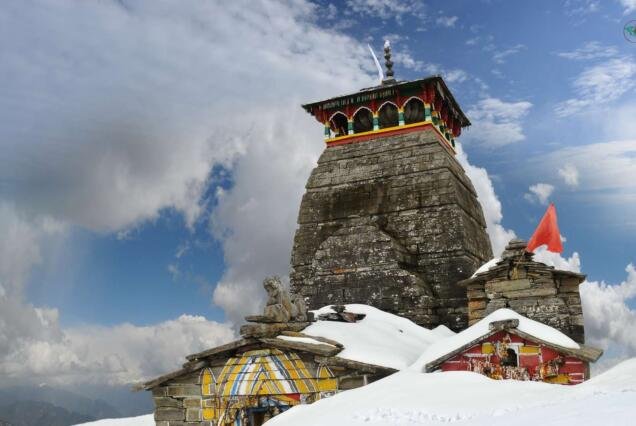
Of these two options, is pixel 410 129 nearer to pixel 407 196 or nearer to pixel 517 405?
pixel 407 196

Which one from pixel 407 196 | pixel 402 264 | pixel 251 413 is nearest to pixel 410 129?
pixel 407 196

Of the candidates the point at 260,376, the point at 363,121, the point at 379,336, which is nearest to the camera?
the point at 260,376

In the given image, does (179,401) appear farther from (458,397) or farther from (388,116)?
(388,116)

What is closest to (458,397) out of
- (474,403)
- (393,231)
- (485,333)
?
(474,403)

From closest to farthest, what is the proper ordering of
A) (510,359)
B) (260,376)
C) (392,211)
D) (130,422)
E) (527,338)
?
1. (527,338)
2. (510,359)
3. (260,376)
4. (130,422)
5. (392,211)

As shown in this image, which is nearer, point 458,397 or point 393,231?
point 458,397

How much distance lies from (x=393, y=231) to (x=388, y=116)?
239 inches

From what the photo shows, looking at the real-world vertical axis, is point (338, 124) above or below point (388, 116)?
above

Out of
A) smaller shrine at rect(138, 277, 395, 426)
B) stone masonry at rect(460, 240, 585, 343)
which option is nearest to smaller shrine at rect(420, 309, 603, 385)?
smaller shrine at rect(138, 277, 395, 426)

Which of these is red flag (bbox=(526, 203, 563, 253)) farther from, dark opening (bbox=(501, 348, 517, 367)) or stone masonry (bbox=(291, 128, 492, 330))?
stone masonry (bbox=(291, 128, 492, 330))

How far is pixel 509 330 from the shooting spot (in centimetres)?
1412

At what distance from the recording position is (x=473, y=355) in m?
14.4

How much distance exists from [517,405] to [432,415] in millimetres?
1250

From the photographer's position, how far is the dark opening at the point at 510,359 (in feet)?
46.4
